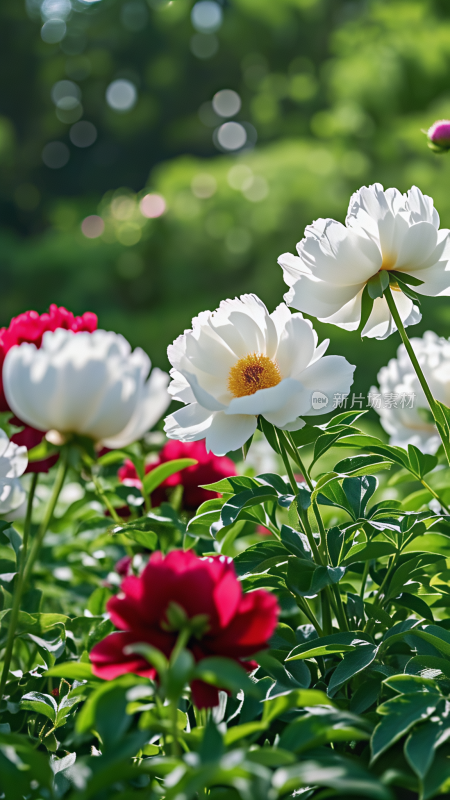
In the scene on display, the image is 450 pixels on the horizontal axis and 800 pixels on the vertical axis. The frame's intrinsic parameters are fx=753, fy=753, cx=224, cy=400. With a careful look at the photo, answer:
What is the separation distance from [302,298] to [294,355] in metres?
0.05

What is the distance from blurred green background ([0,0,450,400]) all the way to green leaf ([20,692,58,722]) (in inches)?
100

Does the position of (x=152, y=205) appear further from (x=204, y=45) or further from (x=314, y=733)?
(x=314, y=733)

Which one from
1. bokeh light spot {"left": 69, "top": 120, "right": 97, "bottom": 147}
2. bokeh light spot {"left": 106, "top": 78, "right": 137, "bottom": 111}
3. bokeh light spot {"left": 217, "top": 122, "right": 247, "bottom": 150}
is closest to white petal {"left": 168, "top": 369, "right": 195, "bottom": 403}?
bokeh light spot {"left": 217, "top": 122, "right": 247, "bottom": 150}

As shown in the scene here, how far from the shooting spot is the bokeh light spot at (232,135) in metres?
6.62

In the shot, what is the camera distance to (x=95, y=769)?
32 cm

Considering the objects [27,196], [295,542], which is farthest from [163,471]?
[27,196]

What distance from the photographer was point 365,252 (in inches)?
19.7

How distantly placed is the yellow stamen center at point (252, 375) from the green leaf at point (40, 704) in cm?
23

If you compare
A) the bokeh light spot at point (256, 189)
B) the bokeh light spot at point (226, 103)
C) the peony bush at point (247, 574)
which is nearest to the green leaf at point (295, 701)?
the peony bush at point (247, 574)

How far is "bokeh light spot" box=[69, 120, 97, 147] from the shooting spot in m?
7.65

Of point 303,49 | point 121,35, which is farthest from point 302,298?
point 121,35

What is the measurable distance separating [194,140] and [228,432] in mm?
7013

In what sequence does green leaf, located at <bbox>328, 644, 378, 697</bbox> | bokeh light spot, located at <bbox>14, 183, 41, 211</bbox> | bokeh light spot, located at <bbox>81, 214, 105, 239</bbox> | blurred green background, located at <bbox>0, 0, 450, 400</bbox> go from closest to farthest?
green leaf, located at <bbox>328, 644, 378, 697</bbox> < blurred green background, located at <bbox>0, 0, 450, 400</bbox> < bokeh light spot, located at <bbox>81, 214, 105, 239</bbox> < bokeh light spot, located at <bbox>14, 183, 41, 211</bbox>

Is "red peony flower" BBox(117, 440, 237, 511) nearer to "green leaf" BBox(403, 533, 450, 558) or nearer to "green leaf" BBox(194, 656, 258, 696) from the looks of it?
"green leaf" BBox(403, 533, 450, 558)
